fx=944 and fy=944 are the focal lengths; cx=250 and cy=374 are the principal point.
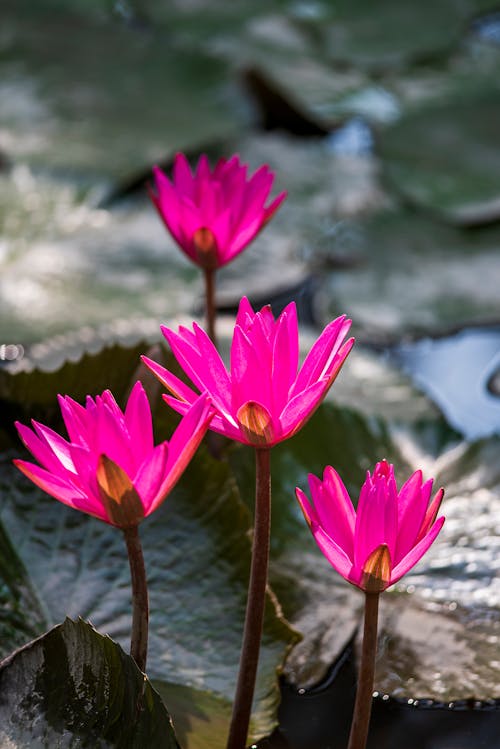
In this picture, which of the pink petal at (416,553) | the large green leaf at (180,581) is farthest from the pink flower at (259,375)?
the large green leaf at (180,581)

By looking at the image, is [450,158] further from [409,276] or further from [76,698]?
[76,698]

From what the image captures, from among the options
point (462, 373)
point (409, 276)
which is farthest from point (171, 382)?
point (409, 276)

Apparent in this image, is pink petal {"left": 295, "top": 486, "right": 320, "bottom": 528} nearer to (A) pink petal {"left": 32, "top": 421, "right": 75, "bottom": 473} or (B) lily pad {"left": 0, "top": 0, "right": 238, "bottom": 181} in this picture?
(A) pink petal {"left": 32, "top": 421, "right": 75, "bottom": 473}

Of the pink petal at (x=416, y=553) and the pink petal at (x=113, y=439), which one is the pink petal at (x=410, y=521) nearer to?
the pink petal at (x=416, y=553)

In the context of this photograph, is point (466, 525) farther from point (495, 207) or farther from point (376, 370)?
point (495, 207)

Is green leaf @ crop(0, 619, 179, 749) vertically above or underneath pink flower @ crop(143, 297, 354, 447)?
underneath

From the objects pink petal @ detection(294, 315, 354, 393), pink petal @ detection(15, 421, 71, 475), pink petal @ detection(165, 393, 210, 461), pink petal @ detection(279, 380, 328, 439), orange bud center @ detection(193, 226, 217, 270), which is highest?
orange bud center @ detection(193, 226, 217, 270)

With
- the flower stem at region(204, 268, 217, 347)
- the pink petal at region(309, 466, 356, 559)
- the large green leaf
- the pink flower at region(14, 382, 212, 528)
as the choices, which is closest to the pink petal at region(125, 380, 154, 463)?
the pink flower at region(14, 382, 212, 528)

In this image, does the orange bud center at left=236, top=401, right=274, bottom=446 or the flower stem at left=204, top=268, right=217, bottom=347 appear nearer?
the orange bud center at left=236, top=401, right=274, bottom=446
